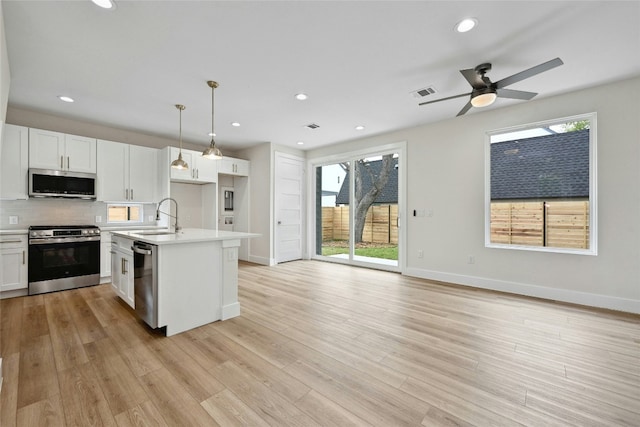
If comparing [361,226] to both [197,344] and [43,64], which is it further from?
[43,64]

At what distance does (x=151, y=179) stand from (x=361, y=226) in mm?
4065

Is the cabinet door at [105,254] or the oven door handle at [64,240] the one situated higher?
the oven door handle at [64,240]

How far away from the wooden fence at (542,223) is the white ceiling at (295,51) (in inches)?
57.2

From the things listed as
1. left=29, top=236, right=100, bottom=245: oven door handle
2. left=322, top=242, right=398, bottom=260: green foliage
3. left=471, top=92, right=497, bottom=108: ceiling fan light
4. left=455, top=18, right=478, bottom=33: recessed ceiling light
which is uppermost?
left=455, top=18, right=478, bottom=33: recessed ceiling light

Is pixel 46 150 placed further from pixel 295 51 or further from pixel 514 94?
pixel 514 94

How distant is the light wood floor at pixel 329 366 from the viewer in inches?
60.4

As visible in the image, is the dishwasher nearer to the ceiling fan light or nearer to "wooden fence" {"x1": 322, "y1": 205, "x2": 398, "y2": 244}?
the ceiling fan light

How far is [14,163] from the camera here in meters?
3.62

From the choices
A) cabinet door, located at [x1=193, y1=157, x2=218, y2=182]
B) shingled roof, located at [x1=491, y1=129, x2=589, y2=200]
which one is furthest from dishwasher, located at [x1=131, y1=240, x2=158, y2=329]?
shingled roof, located at [x1=491, y1=129, x2=589, y2=200]

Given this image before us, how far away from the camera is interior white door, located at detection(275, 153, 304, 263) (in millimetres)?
5906

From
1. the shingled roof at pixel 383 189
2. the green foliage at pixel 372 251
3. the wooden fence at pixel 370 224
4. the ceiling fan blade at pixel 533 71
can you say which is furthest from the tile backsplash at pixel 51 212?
the ceiling fan blade at pixel 533 71

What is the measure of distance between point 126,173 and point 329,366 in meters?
4.60

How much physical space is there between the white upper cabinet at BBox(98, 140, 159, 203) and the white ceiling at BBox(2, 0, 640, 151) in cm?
72

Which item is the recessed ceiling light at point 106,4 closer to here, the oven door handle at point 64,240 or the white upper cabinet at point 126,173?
the white upper cabinet at point 126,173
